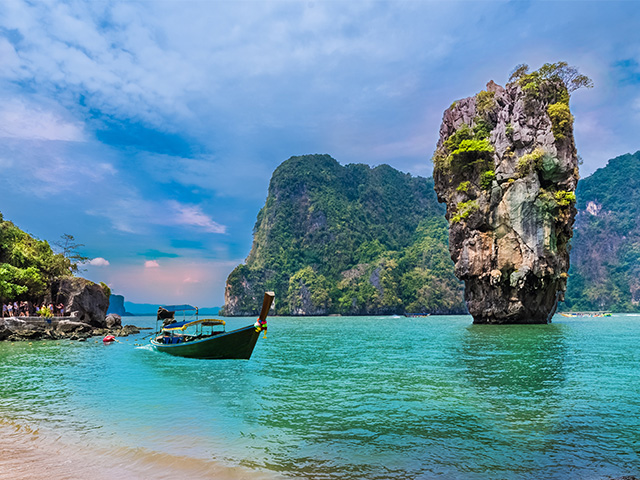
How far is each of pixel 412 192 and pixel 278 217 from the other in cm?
5691

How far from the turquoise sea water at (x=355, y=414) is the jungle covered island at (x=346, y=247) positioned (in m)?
97.6

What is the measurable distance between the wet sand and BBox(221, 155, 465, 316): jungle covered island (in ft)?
348

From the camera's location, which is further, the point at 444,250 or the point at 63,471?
the point at 444,250

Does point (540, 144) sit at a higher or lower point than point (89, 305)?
higher

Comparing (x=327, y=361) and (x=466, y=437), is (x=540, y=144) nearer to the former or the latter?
→ (x=327, y=361)

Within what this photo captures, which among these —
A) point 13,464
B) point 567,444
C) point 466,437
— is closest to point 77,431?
point 13,464

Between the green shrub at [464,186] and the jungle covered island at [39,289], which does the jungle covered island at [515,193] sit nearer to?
the green shrub at [464,186]

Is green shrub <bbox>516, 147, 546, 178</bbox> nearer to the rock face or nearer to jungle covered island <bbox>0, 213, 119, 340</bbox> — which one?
the rock face

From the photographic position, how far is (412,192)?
16288 cm

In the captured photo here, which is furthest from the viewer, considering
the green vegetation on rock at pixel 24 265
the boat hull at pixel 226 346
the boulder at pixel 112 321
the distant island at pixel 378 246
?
the distant island at pixel 378 246

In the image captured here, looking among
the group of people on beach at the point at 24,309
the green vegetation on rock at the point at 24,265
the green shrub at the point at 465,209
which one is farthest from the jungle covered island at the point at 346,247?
the group of people on beach at the point at 24,309

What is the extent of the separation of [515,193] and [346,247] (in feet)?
309

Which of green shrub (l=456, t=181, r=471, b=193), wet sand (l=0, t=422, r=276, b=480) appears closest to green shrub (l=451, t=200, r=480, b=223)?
green shrub (l=456, t=181, r=471, b=193)

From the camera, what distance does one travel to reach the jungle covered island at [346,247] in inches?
4476
